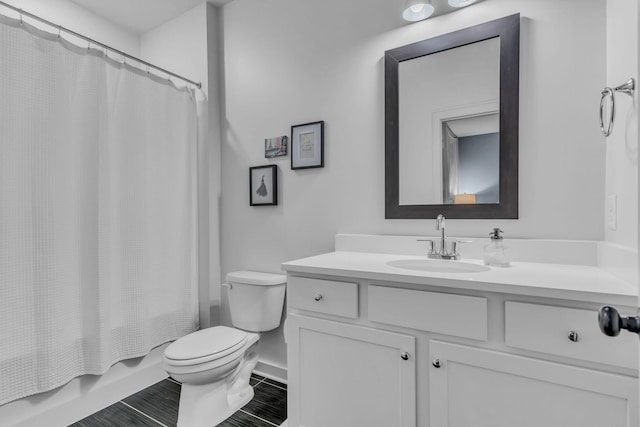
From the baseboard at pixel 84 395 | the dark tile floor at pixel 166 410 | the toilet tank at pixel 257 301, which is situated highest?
the toilet tank at pixel 257 301

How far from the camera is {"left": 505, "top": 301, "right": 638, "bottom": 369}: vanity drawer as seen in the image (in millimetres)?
854

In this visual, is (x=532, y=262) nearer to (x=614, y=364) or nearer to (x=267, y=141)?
(x=614, y=364)

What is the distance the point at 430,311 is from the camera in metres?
1.11

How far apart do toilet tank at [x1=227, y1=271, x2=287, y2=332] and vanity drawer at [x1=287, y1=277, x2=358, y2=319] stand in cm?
58

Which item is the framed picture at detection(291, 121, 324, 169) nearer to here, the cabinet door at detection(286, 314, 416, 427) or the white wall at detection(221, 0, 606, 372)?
the white wall at detection(221, 0, 606, 372)

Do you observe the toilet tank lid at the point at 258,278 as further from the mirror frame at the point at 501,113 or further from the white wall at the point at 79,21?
the white wall at the point at 79,21

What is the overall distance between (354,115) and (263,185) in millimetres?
755

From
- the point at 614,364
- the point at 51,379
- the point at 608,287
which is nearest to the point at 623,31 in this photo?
the point at 608,287

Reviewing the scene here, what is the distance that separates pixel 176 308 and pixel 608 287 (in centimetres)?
222

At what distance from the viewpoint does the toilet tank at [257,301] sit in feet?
6.42

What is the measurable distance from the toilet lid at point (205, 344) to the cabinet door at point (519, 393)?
1035 millimetres

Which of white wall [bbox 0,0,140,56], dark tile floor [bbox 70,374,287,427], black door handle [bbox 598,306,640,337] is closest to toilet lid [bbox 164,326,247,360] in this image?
dark tile floor [bbox 70,374,287,427]

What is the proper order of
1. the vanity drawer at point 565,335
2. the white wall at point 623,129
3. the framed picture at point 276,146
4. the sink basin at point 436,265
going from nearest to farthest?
the vanity drawer at point 565,335
the white wall at point 623,129
the sink basin at point 436,265
the framed picture at point 276,146

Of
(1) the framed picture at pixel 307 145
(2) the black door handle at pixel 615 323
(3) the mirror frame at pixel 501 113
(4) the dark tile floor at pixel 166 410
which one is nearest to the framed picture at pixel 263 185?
(1) the framed picture at pixel 307 145
